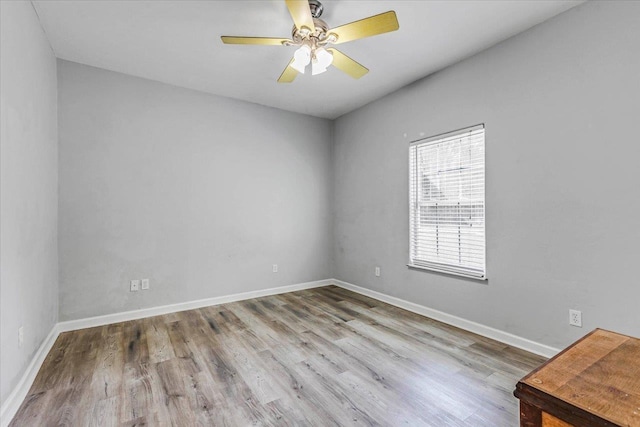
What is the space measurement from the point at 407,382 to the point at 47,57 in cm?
406

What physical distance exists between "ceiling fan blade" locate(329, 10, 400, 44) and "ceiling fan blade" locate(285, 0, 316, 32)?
0.18m

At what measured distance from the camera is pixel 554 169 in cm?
239

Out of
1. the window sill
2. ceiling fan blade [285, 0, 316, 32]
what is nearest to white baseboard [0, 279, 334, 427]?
the window sill

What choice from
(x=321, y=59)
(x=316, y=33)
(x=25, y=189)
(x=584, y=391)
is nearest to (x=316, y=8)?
(x=316, y=33)

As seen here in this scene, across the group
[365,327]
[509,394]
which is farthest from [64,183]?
[509,394]

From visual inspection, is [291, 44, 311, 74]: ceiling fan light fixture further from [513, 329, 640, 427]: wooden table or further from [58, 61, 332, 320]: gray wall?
[513, 329, 640, 427]: wooden table

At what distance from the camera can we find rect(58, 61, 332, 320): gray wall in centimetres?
310

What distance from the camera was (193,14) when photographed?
2.34 metres

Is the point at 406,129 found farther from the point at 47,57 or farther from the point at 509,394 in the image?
the point at 47,57

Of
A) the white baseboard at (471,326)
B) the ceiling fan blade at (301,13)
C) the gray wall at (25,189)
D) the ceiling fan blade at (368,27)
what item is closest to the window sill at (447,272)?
the white baseboard at (471,326)

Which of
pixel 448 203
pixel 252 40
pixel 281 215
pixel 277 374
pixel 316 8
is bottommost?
pixel 277 374

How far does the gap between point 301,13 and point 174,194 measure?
2574 mm

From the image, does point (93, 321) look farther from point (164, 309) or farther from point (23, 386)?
point (23, 386)

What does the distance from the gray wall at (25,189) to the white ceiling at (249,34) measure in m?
0.42
